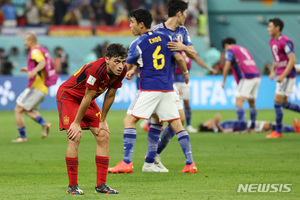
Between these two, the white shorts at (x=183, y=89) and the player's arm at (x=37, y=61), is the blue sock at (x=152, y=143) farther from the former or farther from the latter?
the white shorts at (x=183, y=89)

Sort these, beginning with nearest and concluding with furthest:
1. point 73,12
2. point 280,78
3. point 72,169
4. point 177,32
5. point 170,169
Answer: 1. point 72,169
2. point 170,169
3. point 177,32
4. point 280,78
5. point 73,12

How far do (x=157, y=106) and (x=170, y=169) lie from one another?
987 mm

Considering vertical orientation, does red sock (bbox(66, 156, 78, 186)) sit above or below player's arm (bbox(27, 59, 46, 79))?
below

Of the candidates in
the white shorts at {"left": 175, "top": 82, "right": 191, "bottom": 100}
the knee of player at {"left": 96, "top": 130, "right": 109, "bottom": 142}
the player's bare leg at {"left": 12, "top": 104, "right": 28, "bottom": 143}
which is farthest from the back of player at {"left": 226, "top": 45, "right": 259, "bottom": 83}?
the knee of player at {"left": 96, "top": 130, "right": 109, "bottom": 142}

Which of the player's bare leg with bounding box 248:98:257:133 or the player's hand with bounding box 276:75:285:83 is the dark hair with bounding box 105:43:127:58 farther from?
the player's bare leg with bounding box 248:98:257:133

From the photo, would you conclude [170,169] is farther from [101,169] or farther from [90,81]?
[90,81]

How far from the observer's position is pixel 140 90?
8484 millimetres

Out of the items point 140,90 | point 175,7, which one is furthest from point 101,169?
point 175,7

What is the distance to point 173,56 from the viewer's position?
852 cm

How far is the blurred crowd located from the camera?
2739 centimetres

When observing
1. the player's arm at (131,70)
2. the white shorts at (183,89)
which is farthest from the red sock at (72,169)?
the white shorts at (183,89)

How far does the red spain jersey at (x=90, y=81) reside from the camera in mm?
6309

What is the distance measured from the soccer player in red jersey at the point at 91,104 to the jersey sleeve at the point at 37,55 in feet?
20.2

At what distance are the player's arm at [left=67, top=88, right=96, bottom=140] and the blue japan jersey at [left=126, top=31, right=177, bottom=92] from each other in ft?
6.83
